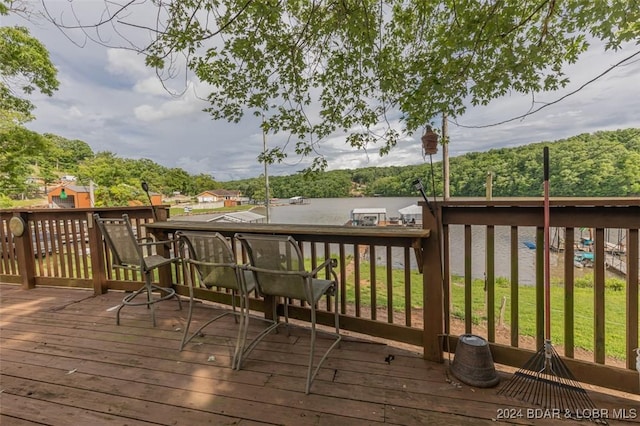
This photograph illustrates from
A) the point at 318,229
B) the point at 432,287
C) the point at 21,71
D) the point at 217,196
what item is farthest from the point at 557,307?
the point at 21,71

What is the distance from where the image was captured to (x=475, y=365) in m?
1.68

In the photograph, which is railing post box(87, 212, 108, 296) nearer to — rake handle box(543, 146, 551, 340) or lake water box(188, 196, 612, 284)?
rake handle box(543, 146, 551, 340)

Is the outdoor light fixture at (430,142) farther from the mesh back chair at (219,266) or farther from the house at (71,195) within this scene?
the house at (71,195)

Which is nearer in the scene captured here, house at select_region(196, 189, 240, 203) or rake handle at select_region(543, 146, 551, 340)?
rake handle at select_region(543, 146, 551, 340)

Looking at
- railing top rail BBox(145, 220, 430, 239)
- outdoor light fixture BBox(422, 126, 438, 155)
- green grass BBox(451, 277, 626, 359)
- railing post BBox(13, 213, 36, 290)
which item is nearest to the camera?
railing top rail BBox(145, 220, 430, 239)

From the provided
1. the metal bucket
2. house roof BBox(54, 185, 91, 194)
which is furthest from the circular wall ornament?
house roof BBox(54, 185, 91, 194)

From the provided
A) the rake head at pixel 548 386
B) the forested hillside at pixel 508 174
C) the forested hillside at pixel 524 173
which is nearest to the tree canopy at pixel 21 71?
the forested hillside at pixel 508 174

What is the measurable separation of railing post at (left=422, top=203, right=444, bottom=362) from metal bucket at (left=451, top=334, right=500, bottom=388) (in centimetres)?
19

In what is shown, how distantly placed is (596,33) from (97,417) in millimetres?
5350

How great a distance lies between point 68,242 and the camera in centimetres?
359

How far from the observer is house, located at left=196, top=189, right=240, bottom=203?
1349 cm

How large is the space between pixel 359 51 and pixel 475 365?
11.8 feet

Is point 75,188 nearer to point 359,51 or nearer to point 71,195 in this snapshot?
point 71,195

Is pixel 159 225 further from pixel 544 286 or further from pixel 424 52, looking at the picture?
pixel 424 52
